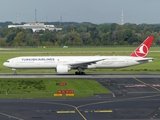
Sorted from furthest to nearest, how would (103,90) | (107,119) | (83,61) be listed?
1. (83,61)
2. (103,90)
3. (107,119)

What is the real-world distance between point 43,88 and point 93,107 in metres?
14.1

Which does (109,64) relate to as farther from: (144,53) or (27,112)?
(27,112)

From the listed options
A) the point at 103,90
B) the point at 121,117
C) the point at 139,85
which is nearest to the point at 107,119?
the point at 121,117

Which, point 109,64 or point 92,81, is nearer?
point 92,81

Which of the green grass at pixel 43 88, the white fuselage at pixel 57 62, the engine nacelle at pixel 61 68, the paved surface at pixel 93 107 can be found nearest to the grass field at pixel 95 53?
the white fuselage at pixel 57 62

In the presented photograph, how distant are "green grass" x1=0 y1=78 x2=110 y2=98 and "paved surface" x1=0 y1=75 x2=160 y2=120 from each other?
8.75 ft

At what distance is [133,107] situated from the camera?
128 ft

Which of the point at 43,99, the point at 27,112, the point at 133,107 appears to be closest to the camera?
the point at 27,112

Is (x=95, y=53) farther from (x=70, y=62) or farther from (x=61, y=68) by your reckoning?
(x=61, y=68)

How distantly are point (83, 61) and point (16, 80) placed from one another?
1449 centimetres

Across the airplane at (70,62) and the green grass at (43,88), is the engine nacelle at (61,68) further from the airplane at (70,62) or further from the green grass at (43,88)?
the green grass at (43,88)

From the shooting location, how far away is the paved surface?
115 ft

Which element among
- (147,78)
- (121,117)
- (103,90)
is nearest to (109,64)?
(147,78)

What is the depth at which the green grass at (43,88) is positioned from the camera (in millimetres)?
47188
